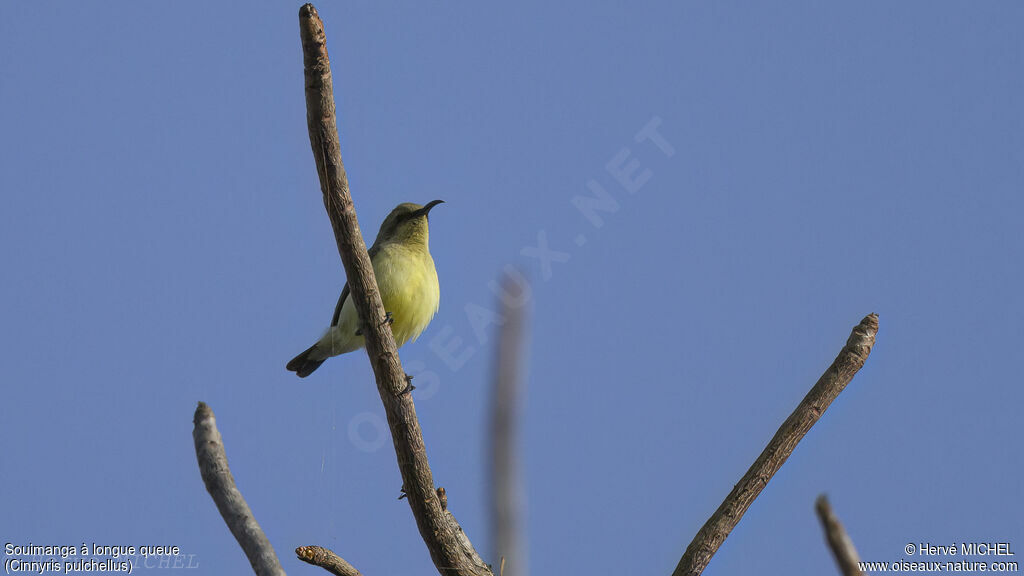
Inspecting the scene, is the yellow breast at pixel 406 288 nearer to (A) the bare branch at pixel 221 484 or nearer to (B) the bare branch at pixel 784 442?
(B) the bare branch at pixel 784 442

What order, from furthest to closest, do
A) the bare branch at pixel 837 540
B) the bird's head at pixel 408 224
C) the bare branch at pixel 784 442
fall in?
1. the bird's head at pixel 408 224
2. the bare branch at pixel 784 442
3. the bare branch at pixel 837 540

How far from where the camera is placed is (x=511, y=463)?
330 cm

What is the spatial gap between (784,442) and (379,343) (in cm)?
281

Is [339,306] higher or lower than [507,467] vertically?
higher

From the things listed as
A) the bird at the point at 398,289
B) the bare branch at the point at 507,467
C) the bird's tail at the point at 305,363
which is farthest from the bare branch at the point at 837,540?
the bird's tail at the point at 305,363

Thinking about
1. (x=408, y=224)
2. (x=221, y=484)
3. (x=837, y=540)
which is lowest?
(x=837, y=540)

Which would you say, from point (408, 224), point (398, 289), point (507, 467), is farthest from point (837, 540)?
point (408, 224)

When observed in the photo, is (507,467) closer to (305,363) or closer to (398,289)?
(398,289)

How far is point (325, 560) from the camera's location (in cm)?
589

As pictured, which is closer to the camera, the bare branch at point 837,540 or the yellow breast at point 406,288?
the bare branch at point 837,540

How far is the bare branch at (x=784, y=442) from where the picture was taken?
6148 mm

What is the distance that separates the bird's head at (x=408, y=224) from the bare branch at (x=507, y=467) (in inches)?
287

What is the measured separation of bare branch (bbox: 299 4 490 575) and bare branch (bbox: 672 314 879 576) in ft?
5.30

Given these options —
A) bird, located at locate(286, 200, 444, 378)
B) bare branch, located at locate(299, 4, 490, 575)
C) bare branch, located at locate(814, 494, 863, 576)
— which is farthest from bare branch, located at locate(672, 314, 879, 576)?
bird, located at locate(286, 200, 444, 378)
